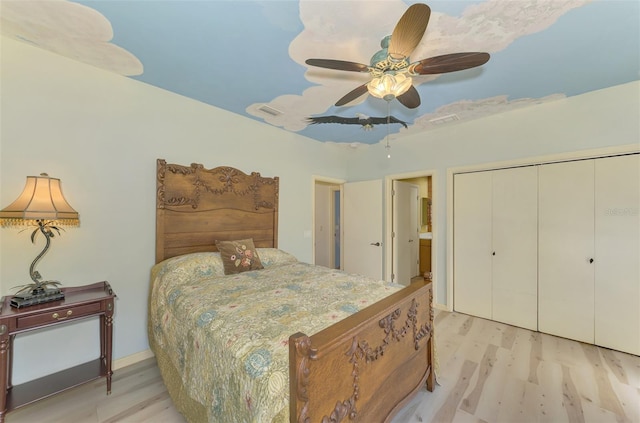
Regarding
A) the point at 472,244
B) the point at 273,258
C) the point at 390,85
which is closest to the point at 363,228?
the point at 472,244

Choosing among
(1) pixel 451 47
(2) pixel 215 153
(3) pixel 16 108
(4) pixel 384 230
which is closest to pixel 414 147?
(4) pixel 384 230

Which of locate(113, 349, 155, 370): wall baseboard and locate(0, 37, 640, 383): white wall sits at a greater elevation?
locate(0, 37, 640, 383): white wall

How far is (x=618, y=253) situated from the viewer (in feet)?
7.98

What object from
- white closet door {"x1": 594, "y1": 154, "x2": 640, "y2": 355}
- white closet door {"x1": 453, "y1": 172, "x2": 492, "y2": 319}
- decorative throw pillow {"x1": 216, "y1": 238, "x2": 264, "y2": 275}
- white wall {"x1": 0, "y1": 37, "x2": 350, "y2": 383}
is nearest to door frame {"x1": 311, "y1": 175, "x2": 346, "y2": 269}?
Result: decorative throw pillow {"x1": 216, "y1": 238, "x2": 264, "y2": 275}

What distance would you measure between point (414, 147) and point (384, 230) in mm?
1433

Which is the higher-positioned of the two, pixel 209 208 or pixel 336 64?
pixel 336 64

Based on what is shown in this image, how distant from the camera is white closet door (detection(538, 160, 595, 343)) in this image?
2574 mm

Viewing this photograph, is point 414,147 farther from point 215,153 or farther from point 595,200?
point 215,153

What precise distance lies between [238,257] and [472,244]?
119 inches

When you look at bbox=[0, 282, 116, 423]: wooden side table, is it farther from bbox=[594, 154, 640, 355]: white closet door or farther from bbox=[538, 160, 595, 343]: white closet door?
bbox=[594, 154, 640, 355]: white closet door

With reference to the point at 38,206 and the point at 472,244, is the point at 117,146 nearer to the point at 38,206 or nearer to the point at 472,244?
the point at 38,206

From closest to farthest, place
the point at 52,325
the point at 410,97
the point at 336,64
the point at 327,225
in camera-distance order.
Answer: the point at 336,64, the point at 52,325, the point at 410,97, the point at 327,225

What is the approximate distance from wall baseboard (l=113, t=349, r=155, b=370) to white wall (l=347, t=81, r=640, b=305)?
3.66 m

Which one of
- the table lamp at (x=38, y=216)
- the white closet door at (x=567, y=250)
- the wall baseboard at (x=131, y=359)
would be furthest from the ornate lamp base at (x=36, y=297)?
the white closet door at (x=567, y=250)
